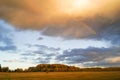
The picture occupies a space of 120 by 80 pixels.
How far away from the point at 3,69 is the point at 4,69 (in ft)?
2.11

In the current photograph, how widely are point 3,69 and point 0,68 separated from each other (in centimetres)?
256

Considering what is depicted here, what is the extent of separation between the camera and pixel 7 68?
6531 inches

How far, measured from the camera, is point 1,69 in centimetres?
16500

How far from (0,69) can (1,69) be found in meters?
0.84

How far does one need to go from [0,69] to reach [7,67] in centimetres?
479

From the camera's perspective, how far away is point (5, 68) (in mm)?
165500

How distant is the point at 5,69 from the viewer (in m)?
165

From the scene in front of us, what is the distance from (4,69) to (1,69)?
6.87ft

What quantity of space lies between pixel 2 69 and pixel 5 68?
206cm

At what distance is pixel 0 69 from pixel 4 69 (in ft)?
9.54

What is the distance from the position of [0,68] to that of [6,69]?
4.08 metres

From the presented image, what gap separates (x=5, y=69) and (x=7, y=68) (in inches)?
60.6

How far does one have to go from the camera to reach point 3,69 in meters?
164

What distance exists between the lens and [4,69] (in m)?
165
